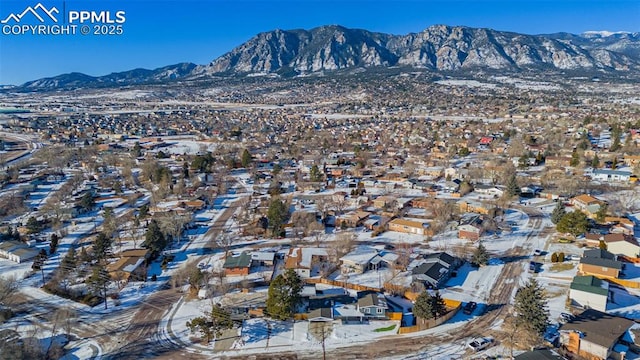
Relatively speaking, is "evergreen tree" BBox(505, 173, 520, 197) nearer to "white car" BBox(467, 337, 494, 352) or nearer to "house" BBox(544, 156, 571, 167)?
"house" BBox(544, 156, 571, 167)

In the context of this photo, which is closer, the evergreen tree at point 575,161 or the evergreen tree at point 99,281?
the evergreen tree at point 99,281

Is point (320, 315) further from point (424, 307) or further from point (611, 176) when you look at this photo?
point (611, 176)

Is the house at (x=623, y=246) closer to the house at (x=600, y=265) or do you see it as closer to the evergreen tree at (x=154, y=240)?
the house at (x=600, y=265)

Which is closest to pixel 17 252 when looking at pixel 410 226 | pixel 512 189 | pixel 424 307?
pixel 424 307

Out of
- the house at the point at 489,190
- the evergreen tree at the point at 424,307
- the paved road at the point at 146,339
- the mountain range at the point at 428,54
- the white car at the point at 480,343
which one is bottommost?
the paved road at the point at 146,339

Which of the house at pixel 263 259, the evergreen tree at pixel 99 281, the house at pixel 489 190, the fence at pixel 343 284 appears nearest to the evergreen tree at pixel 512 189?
the house at pixel 489 190
